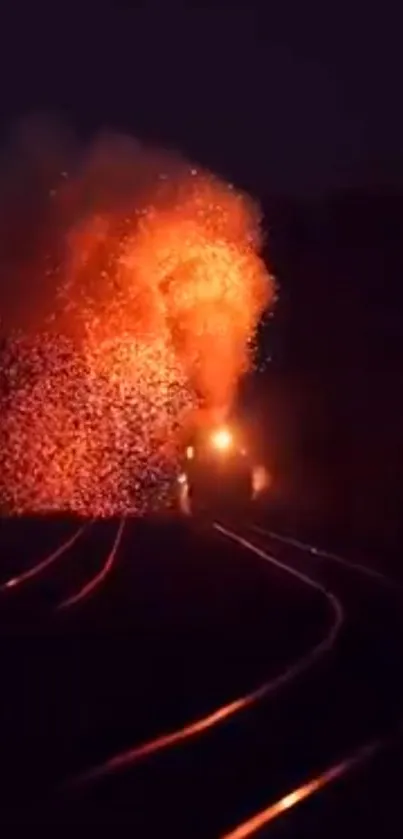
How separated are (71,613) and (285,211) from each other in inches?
2083

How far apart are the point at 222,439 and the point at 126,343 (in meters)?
5.02

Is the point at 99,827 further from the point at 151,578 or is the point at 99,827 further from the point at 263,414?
the point at 263,414

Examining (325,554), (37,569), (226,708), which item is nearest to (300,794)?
(226,708)

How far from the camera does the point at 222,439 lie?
2012 inches

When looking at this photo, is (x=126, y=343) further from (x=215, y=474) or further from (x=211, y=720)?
(x=211, y=720)

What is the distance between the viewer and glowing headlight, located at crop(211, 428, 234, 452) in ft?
164

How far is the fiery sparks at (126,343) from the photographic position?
42.1 metres

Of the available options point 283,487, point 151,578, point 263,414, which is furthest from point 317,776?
point 263,414

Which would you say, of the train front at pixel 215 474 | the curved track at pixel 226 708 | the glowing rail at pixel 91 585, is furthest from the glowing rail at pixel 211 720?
the train front at pixel 215 474

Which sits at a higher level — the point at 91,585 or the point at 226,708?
the point at 91,585

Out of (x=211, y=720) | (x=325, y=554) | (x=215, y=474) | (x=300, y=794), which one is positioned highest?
(x=215, y=474)

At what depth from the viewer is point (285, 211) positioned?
75.5m

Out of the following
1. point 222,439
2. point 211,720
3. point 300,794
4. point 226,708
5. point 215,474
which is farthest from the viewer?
point 222,439

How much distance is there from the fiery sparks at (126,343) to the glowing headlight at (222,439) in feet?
1.87
